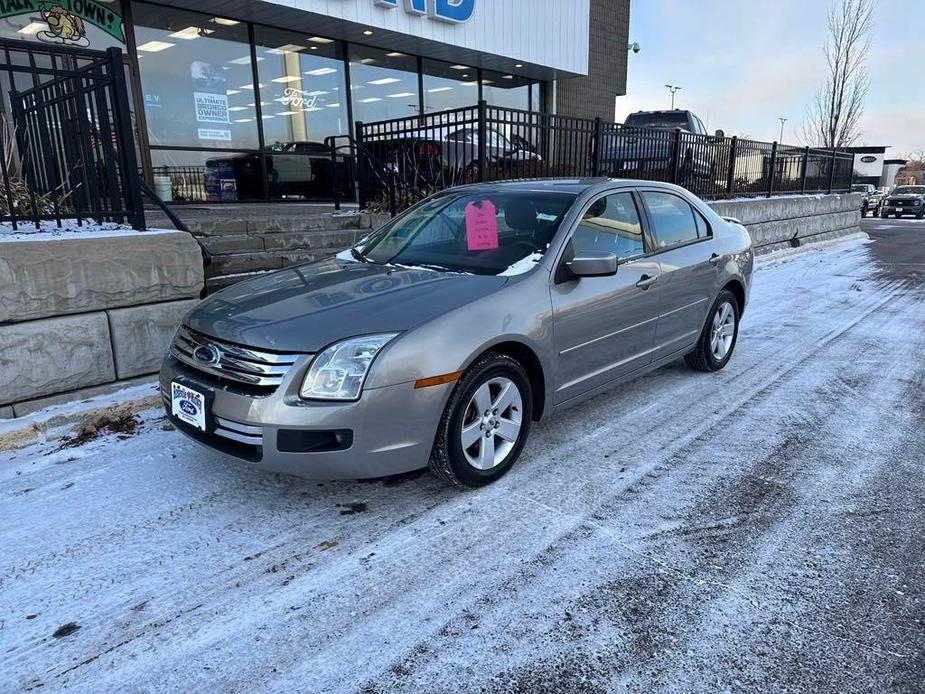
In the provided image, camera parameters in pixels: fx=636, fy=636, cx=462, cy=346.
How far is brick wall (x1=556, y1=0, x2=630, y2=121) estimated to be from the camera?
1711cm

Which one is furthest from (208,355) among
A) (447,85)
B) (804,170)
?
(804,170)

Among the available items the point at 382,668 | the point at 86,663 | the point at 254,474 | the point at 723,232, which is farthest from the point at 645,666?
the point at 723,232

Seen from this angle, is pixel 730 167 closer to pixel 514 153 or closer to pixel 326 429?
pixel 514 153

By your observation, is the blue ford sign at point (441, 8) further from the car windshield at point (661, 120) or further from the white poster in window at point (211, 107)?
the car windshield at point (661, 120)

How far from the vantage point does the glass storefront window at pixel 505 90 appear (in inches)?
592

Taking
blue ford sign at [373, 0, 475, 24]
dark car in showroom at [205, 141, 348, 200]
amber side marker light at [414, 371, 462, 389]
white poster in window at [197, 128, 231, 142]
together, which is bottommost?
amber side marker light at [414, 371, 462, 389]

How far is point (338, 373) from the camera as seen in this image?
2910mm

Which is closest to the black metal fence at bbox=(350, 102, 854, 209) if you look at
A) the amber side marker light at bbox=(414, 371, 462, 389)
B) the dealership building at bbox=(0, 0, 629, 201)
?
the dealership building at bbox=(0, 0, 629, 201)

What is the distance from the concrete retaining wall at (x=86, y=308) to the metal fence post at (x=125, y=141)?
315 millimetres

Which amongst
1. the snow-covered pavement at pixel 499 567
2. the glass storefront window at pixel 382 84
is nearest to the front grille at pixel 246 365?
the snow-covered pavement at pixel 499 567

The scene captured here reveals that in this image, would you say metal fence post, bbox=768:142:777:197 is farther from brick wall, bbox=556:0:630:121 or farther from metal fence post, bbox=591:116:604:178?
metal fence post, bbox=591:116:604:178

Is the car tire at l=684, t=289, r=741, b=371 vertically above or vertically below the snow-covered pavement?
above

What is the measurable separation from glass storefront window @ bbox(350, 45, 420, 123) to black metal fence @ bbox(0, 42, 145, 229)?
779cm

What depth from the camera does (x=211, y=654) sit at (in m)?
2.28
